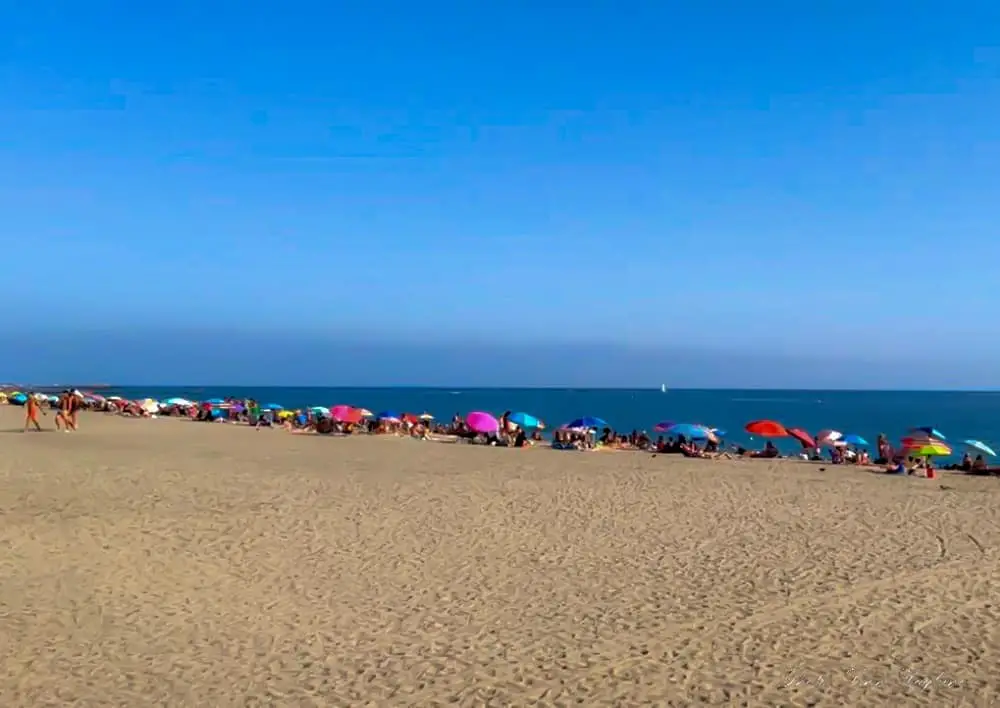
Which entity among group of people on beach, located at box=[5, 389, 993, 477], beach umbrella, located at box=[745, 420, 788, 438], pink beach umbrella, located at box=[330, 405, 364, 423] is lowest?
group of people on beach, located at box=[5, 389, 993, 477]

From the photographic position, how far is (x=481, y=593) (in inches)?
348

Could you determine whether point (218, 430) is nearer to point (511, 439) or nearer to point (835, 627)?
point (511, 439)

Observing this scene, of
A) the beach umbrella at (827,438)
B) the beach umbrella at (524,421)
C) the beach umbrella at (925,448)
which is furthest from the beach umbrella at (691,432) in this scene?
the beach umbrella at (925,448)

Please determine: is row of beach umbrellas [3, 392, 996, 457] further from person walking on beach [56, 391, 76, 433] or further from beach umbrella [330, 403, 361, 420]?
person walking on beach [56, 391, 76, 433]

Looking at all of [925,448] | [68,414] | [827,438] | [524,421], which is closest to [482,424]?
[524,421]

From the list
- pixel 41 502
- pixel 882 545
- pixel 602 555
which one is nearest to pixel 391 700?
pixel 602 555

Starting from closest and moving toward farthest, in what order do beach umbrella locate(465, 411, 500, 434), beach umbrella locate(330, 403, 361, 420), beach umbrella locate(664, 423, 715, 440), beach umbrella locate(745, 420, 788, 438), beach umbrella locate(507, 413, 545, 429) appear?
beach umbrella locate(745, 420, 788, 438)
beach umbrella locate(664, 423, 715, 440)
beach umbrella locate(465, 411, 500, 434)
beach umbrella locate(507, 413, 545, 429)
beach umbrella locate(330, 403, 361, 420)

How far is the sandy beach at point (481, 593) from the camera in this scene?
6.27m

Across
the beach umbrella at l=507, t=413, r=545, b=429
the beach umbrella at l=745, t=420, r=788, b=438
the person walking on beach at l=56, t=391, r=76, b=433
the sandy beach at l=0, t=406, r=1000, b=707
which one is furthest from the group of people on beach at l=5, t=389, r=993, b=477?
the sandy beach at l=0, t=406, r=1000, b=707

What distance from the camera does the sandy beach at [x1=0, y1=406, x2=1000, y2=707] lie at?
20.6 ft

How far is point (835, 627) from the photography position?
25.5 ft

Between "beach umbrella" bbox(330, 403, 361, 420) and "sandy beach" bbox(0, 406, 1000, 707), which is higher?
"beach umbrella" bbox(330, 403, 361, 420)

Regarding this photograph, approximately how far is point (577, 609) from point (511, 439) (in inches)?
781

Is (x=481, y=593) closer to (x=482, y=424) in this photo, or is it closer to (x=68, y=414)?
(x=482, y=424)
